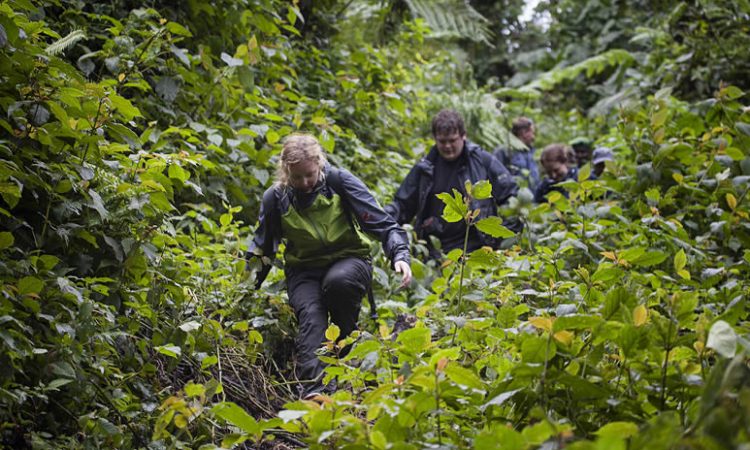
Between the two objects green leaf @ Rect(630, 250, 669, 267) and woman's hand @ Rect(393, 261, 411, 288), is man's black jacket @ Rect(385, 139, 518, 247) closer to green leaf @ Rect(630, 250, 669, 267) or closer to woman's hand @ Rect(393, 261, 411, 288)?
woman's hand @ Rect(393, 261, 411, 288)

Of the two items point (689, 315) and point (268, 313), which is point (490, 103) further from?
point (689, 315)

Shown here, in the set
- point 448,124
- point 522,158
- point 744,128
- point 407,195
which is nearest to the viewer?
point 744,128

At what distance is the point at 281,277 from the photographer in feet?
17.4

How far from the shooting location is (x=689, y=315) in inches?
85.2

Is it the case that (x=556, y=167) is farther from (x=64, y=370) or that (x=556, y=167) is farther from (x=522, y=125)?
(x=64, y=370)

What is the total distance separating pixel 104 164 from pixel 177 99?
2.30m

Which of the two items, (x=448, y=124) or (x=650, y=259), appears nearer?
(x=650, y=259)

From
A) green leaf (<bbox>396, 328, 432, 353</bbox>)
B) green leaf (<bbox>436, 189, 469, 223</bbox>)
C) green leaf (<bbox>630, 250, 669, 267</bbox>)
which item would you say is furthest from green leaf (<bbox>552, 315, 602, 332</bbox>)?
green leaf (<bbox>630, 250, 669, 267</bbox>)

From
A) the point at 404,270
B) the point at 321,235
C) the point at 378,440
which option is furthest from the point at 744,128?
the point at 378,440

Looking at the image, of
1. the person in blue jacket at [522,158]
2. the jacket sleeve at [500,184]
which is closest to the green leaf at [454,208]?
the jacket sleeve at [500,184]

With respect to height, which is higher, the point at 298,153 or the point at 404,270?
the point at 298,153

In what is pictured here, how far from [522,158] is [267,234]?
5284mm

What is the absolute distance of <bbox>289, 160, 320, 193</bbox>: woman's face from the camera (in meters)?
4.47

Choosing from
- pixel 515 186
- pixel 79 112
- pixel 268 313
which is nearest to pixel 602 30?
pixel 515 186
